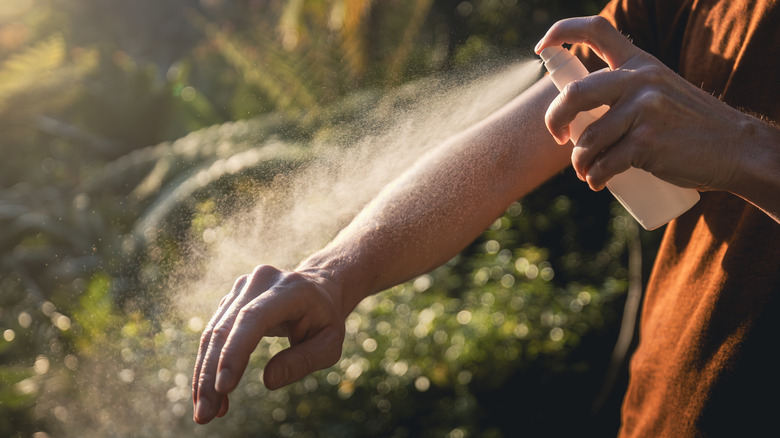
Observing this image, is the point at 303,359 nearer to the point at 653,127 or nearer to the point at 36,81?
the point at 653,127

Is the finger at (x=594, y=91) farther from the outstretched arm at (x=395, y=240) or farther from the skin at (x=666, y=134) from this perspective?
the outstretched arm at (x=395, y=240)

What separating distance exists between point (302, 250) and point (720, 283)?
3.84ft

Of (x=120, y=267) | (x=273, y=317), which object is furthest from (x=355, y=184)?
(x=120, y=267)

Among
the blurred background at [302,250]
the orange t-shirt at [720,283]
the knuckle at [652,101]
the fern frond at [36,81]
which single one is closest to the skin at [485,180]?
the knuckle at [652,101]

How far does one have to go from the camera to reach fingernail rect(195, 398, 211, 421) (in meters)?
0.99

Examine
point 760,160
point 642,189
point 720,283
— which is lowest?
point 720,283

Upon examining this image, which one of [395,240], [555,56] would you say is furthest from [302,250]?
[555,56]

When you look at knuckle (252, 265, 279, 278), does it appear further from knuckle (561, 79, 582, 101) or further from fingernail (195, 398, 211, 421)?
knuckle (561, 79, 582, 101)

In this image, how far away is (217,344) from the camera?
105 cm

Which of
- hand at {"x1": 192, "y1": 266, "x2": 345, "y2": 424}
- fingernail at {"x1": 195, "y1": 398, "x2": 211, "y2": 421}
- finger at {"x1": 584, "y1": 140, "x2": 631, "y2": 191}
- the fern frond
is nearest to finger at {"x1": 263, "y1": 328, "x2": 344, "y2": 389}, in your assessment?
hand at {"x1": 192, "y1": 266, "x2": 345, "y2": 424}

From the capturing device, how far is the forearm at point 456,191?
135 cm

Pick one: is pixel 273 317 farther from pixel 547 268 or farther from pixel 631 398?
pixel 547 268

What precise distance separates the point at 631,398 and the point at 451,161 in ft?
2.50

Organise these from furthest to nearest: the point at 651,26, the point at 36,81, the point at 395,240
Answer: the point at 36,81, the point at 651,26, the point at 395,240
